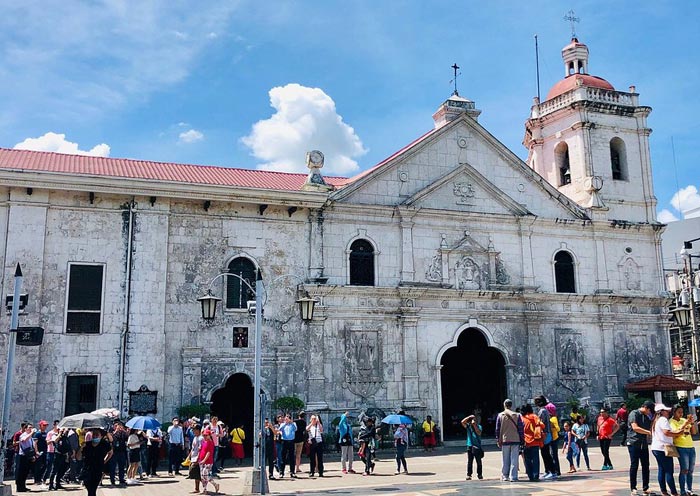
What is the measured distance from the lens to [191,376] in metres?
24.7

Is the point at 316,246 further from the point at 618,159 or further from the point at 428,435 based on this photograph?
the point at 618,159

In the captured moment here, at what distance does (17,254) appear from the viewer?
77.8 feet

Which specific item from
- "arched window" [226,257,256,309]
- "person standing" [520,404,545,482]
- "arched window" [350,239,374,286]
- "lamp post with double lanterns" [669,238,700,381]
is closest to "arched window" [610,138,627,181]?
"lamp post with double lanterns" [669,238,700,381]

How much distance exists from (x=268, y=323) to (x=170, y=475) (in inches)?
285

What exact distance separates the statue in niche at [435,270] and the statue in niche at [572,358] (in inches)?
259

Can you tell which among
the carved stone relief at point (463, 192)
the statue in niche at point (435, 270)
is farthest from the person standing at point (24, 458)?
the carved stone relief at point (463, 192)

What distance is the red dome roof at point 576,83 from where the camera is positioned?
113ft

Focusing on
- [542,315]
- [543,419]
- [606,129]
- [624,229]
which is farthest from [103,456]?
[606,129]

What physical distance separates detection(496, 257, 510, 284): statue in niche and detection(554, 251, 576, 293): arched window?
2.62m

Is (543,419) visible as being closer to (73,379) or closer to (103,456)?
(103,456)

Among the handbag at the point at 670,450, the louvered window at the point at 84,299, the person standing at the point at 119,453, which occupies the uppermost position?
the louvered window at the point at 84,299

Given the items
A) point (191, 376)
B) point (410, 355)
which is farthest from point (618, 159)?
point (191, 376)

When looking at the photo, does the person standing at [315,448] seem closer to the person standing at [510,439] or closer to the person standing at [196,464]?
the person standing at [196,464]

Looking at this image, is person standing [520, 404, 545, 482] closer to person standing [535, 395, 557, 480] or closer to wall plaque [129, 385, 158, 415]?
person standing [535, 395, 557, 480]
